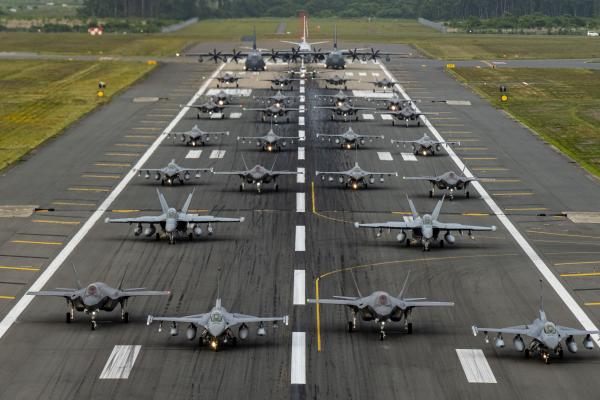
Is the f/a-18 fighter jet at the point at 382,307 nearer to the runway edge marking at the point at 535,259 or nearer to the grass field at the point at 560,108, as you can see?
the runway edge marking at the point at 535,259

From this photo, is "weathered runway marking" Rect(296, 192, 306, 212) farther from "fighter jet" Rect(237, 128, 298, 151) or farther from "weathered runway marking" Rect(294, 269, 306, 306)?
"fighter jet" Rect(237, 128, 298, 151)

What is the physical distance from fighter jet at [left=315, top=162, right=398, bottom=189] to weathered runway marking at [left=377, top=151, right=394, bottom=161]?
1004cm

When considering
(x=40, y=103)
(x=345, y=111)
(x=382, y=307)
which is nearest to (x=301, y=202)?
(x=382, y=307)

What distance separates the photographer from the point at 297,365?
5594cm

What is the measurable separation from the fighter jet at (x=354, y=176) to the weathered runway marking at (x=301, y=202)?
3.62 meters

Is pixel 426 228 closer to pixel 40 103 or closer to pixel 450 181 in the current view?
pixel 450 181

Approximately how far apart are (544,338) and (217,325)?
704 inches

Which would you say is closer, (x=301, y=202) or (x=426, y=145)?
(x=301, y=202)

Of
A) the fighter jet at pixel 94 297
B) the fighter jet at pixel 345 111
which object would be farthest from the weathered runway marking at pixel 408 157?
the fighter jet at pixel 94 297

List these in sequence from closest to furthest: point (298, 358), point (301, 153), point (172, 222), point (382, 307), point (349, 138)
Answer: point (298, 358)
point (382, 307)
point (172, 222)
point (301, 153)
point (349, 138)

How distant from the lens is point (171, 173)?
100125mm

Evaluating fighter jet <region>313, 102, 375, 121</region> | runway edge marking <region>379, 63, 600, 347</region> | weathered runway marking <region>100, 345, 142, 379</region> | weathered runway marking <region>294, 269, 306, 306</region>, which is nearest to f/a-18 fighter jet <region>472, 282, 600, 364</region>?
runway edge marking <region>379, 63, 600, 347</region>

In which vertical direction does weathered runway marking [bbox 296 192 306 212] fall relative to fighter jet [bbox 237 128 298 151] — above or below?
below

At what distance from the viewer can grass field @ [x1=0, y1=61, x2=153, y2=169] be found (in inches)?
5025
